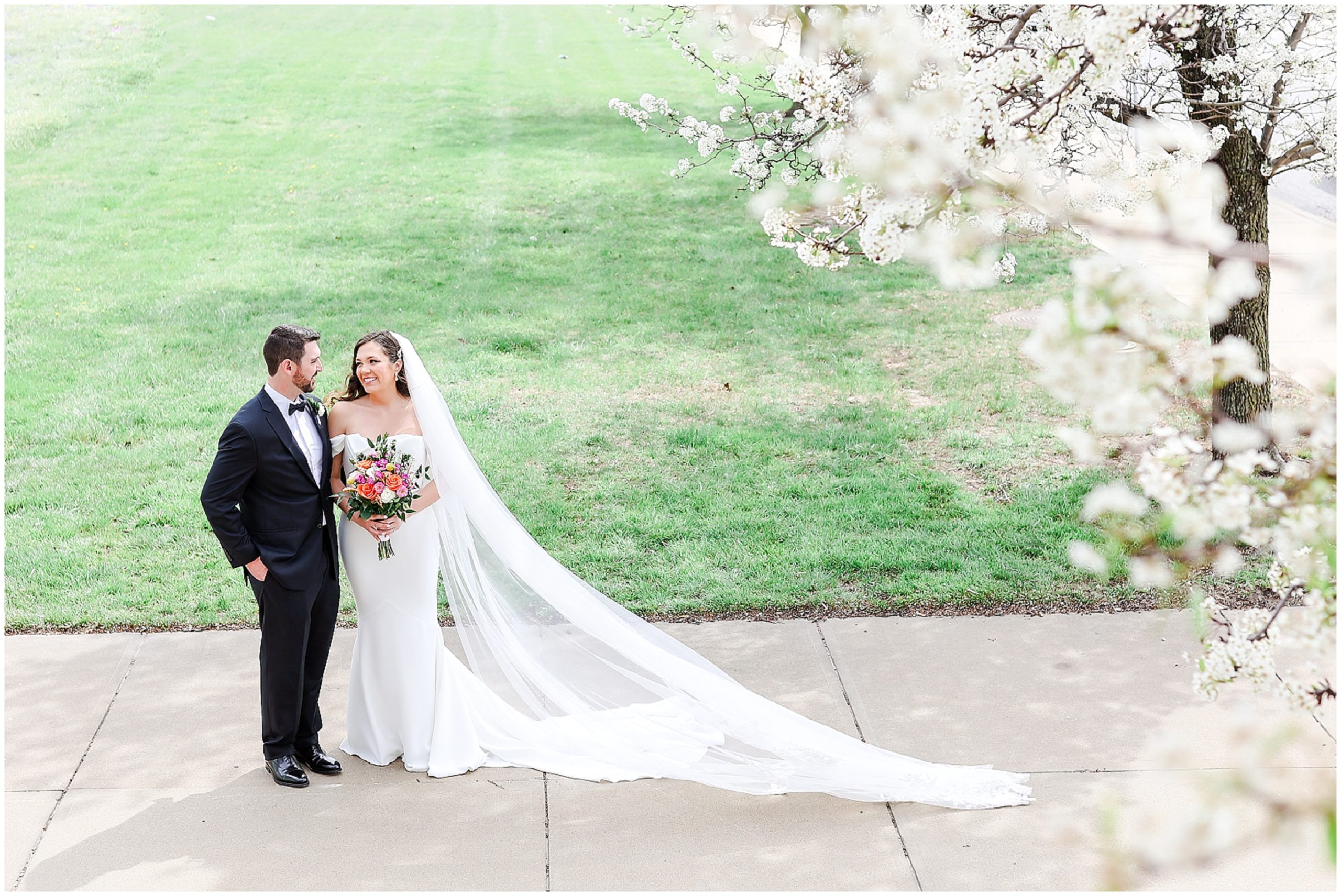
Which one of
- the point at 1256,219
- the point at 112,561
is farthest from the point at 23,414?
the point at 1256,219

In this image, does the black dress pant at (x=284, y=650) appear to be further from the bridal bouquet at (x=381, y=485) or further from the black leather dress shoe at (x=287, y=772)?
the bridal bouquet at (x=381, y=485)

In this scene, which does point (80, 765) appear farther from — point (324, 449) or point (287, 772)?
point (324, 449)

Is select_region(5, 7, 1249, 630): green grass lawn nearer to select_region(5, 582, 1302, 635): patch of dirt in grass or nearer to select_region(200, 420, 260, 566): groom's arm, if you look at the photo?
select_region(5, 582, 1302, 635): patch of dirt in grass

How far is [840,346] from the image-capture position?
1218 cm

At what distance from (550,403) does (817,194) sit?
265 inches

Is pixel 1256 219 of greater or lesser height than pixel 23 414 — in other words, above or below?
above

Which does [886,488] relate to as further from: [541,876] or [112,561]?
[112,561]

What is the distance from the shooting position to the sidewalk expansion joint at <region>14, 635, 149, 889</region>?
16.4 ft

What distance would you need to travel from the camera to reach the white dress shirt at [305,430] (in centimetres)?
543

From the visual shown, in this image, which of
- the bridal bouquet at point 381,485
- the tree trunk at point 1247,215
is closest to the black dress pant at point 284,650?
the bridal bouquet at point 381,485

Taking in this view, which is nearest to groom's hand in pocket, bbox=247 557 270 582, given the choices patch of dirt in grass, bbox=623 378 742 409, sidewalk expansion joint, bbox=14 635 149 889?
sidewalk expansion joint, bbox=14 635 149 889

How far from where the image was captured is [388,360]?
570cm

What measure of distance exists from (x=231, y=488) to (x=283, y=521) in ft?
0.91

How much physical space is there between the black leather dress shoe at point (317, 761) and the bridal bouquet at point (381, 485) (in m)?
1.14
